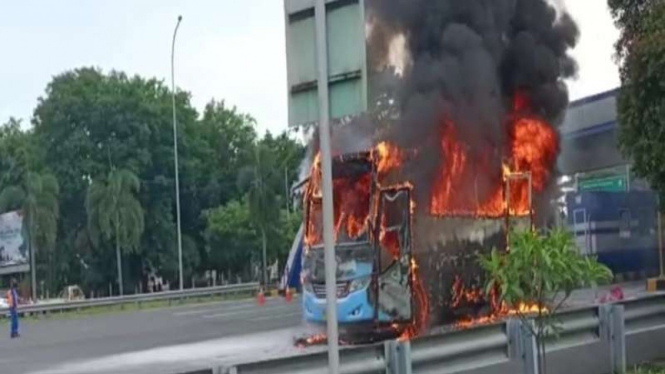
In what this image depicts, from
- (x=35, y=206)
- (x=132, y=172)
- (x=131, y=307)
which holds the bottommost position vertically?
(x=131, y=307)

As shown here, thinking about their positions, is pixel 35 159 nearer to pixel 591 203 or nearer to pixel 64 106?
pixel 64 106

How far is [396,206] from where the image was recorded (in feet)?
61.4

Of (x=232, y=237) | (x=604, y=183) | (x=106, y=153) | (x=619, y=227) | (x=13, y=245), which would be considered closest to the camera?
(x=619, y=227)

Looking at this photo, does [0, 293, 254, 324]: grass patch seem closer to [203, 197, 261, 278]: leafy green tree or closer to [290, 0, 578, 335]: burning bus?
[203, 197, 261, 278]: leafy green tree

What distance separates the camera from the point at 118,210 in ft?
202

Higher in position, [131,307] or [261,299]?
[261,299]

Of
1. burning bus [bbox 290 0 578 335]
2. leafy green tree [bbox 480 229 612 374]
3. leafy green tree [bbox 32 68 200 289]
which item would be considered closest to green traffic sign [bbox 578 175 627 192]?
burning bus [bbox 290 0 578 335]

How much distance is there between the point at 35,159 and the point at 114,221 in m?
12.5

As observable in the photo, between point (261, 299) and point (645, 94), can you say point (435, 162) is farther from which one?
point (261, 299)

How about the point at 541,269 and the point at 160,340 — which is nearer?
the point at 541,269

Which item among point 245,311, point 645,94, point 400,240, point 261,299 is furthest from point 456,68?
point 261,299

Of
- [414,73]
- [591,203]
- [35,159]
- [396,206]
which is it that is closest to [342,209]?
[396,206]

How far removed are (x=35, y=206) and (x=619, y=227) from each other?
3403 cm

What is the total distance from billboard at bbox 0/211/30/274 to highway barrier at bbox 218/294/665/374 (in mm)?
50836
